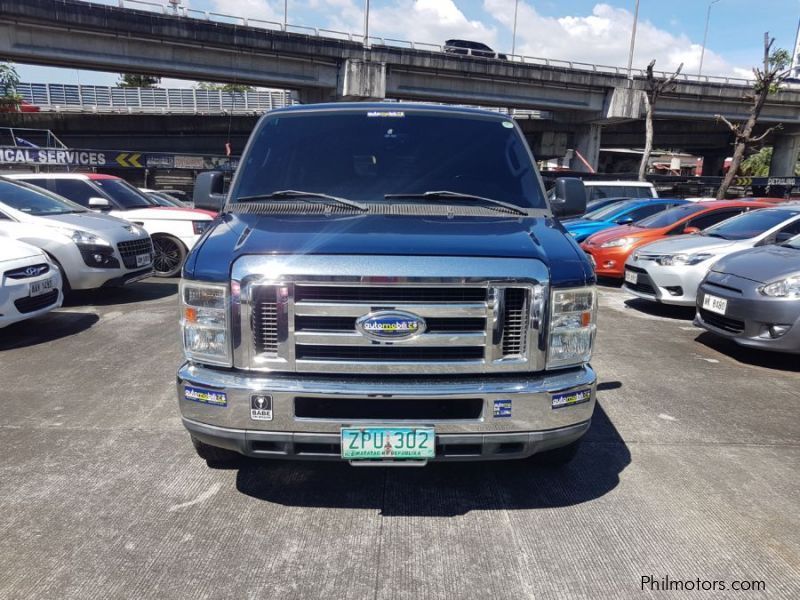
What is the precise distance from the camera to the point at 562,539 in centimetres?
300

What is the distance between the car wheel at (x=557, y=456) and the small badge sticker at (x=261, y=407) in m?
1.64

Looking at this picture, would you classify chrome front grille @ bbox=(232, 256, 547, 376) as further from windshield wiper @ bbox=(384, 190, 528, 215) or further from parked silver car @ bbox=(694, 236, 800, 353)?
parked silver car @ bbox=(694, 236, 800, 353)

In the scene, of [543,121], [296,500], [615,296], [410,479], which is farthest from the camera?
[543,121]

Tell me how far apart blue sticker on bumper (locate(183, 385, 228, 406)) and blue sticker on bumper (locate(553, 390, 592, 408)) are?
1.59 metres

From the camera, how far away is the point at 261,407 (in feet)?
9.22

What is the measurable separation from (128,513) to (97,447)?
3.14 feet

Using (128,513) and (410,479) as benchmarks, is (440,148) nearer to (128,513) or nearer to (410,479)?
(410,479)

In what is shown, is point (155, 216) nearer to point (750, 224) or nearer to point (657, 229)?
point (657, 229)

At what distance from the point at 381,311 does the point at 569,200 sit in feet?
6.43

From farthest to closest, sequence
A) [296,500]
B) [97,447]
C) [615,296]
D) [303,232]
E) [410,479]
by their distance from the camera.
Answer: [615,296], [97,447], [410,479], [296,500], [303,232]

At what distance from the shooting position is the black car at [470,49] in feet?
122

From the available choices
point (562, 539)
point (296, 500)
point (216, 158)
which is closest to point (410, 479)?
point (296, 500)

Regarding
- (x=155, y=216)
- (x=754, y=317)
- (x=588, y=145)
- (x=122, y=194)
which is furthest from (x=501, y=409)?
(x=588, y=145)

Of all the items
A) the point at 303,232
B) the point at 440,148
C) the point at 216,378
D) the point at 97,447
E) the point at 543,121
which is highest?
the point at 543,121
